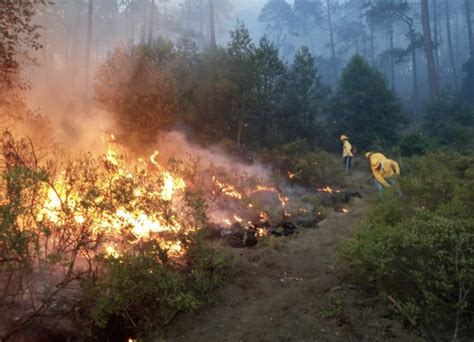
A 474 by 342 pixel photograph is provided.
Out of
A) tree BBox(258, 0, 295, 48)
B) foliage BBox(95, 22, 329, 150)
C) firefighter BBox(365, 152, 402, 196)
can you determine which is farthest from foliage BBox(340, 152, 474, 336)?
tree BBox(258, 0, 295, 48)

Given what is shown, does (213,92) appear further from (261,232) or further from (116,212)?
(116,212)

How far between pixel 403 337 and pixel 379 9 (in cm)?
3431

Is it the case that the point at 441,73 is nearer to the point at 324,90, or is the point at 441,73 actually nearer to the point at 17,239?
the point at 324,90

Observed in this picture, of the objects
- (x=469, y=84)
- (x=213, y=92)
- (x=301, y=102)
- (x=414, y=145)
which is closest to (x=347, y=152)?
(x=414, y=145)

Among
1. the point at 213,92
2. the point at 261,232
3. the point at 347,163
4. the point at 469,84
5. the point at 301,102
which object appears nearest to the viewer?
the point at 261,232

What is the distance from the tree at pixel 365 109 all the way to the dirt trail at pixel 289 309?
50.6 feet

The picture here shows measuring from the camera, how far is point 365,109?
21906 millimetres

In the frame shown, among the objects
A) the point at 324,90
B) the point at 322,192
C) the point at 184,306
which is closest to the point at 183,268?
the point at 184,306

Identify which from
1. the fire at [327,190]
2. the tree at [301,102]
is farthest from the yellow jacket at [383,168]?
the tree at [301,102]

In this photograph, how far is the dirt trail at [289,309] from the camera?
15.2 ft

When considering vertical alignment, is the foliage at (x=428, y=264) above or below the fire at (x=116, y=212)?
below

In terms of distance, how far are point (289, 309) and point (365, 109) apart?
1872cm

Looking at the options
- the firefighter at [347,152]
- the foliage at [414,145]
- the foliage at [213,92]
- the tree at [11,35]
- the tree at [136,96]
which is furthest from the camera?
the foliage at [414,145]

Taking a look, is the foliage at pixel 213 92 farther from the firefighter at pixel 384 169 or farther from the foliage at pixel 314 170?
the firefighter at pixel 384 169
